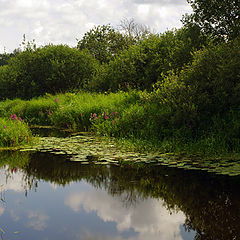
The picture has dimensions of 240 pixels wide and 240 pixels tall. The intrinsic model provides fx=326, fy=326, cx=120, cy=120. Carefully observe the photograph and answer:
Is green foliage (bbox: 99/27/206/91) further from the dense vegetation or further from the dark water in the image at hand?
the dark water

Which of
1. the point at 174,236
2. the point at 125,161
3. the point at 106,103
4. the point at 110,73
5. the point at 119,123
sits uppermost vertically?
the point at 110,73

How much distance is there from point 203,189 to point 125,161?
93.5 inches

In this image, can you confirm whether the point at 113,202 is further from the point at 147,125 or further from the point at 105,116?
the point at 105,116

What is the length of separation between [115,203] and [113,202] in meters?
0.06

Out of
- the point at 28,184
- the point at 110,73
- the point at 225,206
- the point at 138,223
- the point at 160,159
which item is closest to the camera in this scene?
the point at 138,223

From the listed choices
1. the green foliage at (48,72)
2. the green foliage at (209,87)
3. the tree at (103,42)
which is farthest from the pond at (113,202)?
the tree at (103,42)

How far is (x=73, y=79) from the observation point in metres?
21.8

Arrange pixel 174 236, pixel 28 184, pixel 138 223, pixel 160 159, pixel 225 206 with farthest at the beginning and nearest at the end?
pixel 160 159, pixel 28 184, pixel 225 206, pixel 138 223, pixel 174 236

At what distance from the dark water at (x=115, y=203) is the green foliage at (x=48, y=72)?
48.0 feet

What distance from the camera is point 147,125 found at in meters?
9.91

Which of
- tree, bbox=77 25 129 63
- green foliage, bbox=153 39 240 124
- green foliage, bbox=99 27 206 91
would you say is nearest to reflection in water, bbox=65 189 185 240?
green foliage, bbox=153 39 240 124

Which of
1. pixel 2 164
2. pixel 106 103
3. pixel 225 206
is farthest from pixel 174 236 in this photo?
pixel 106 103

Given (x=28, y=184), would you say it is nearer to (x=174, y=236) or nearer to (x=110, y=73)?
(x=174, y=236)

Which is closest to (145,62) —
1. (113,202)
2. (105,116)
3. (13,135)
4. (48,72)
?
(105,116)
